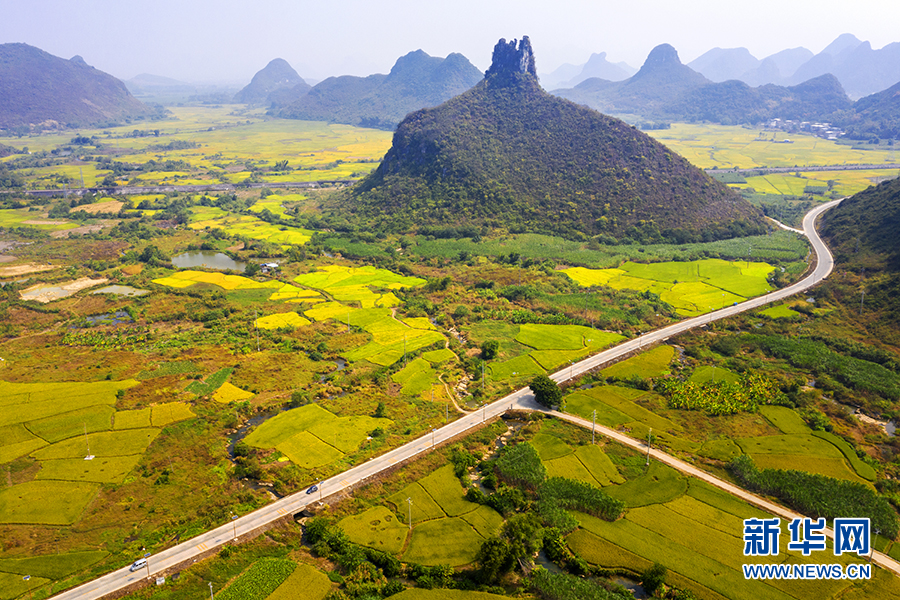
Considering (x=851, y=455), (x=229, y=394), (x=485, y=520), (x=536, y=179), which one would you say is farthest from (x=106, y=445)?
(x=536, y=179)

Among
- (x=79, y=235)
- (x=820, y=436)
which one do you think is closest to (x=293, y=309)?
(x=820, y=436)

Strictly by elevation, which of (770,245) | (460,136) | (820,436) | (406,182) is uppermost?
(460,136)

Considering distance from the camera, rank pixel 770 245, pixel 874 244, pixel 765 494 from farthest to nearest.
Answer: pixel 770 245 < pixel 874 244 < pixel 765 494

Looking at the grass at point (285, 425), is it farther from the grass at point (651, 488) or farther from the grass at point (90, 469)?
the grass at point (651, 488)

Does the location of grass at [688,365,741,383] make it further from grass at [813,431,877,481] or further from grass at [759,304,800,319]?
grass at [759,304,800,319]

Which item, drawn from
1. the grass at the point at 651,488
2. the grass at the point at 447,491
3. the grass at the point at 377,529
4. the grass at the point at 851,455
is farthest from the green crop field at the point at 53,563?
the grass at the point at 851,455

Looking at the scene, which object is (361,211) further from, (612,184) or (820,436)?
(820,436)

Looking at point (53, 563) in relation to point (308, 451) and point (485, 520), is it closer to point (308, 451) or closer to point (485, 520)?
point (308, 451)
